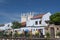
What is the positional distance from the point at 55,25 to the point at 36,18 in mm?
12073

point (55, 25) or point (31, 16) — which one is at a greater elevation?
point (31, 16)

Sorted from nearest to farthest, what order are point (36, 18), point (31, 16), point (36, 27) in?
point (36, 27) < point (36, 18) < point (31, 16)

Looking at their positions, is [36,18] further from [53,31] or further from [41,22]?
[53,31]

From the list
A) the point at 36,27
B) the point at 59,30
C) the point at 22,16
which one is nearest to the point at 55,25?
the point at 59,30

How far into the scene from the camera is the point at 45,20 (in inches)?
2094

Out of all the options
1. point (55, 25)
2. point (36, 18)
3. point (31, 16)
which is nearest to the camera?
point (55, 25)

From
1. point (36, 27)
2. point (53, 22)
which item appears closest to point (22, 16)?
point (36, 27)

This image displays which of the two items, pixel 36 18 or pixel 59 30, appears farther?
pixel 36 18

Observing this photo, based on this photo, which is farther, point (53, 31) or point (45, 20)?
point (45, 20)

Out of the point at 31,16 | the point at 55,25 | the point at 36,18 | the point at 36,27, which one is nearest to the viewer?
the point at 55,25

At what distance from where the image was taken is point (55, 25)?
4453 cm

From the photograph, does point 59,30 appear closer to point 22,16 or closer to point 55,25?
point 55,25

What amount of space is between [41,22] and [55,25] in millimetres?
10103

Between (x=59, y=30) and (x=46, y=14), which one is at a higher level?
(x=46, y=14)
